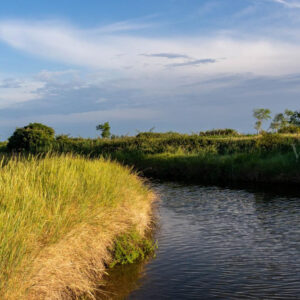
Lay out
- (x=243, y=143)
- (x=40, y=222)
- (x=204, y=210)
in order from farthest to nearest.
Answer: (x=243, y=143)
(x=204, y=210)
(x=40, y=222)

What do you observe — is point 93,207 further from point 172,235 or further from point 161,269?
point 172,235

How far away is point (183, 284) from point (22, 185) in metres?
3.74

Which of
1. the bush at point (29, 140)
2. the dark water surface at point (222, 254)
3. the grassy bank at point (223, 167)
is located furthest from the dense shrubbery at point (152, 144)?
the dark water surface at point (222, 254)

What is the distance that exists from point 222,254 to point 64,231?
413 centimetres

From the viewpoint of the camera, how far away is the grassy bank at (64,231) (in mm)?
5566

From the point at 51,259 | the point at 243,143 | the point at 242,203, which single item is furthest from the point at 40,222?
the point at 243,143

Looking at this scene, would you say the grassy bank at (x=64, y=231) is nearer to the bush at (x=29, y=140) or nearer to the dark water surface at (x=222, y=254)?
the dark water surface at (x=222, y=254)

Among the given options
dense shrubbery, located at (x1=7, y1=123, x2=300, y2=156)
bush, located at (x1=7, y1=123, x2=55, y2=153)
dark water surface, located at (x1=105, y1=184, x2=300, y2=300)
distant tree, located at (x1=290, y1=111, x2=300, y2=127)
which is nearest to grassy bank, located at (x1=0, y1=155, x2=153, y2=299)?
dark water surface, located at (x1=105, y1=184, x2=300, y2=300)

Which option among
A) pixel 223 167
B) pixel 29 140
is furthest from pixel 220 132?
pixel 223 167

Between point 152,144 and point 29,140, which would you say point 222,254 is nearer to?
point 152,144

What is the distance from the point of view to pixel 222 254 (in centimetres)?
962

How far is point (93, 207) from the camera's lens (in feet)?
29.1

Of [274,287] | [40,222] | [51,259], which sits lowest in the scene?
[274,287]

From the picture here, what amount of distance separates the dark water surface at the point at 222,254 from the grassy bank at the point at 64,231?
810 millimetres
